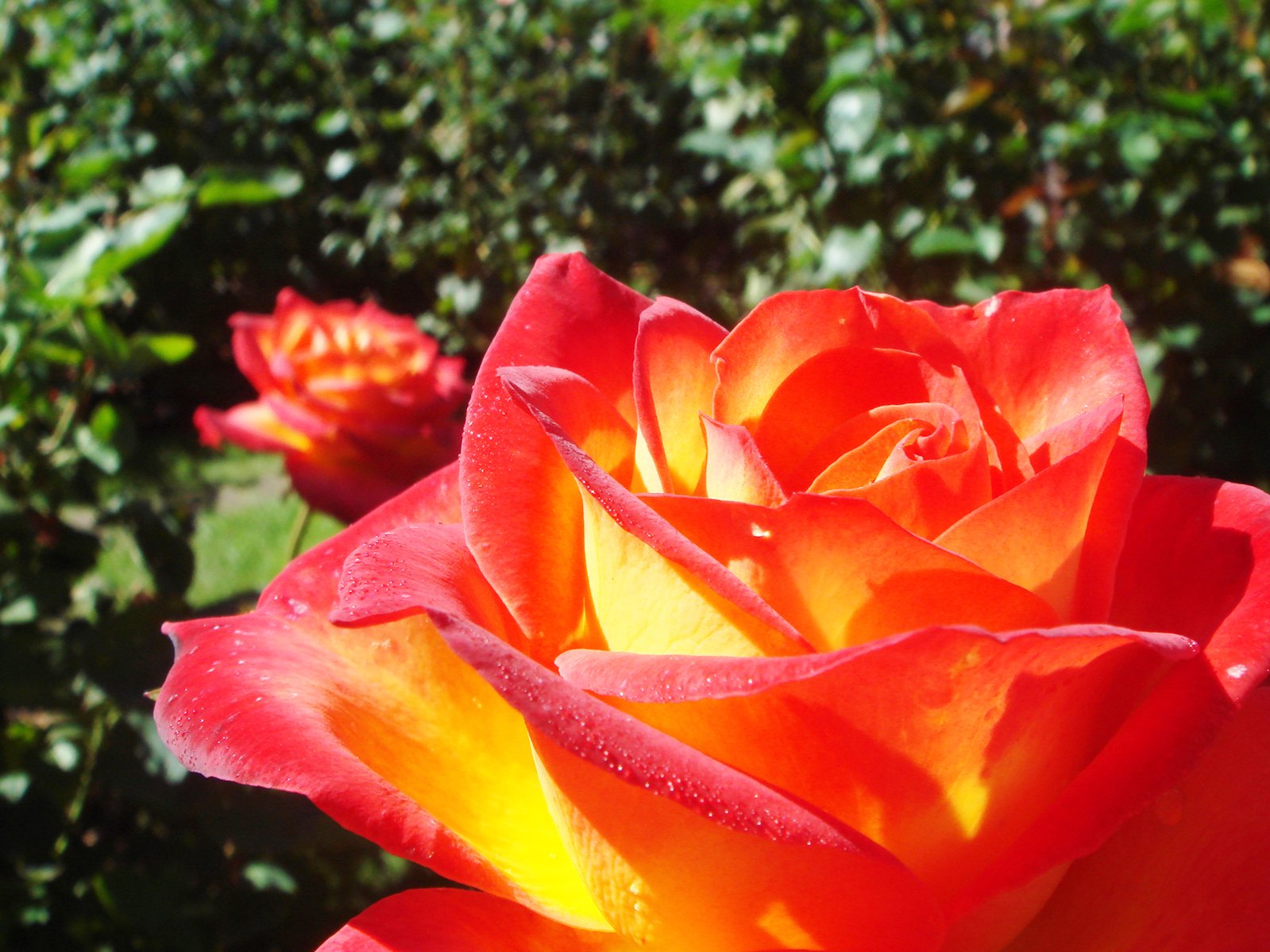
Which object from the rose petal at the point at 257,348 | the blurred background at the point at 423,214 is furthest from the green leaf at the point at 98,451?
the rose petal at the point at 257,348

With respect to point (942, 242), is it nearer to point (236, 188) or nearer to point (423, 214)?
point (236, 188)

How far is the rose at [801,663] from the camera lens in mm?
386

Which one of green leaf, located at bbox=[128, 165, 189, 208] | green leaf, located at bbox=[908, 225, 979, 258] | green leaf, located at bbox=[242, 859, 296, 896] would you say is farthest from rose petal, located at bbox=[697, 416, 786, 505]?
green leaf, located at bbox=[908, 225, 979, 258]

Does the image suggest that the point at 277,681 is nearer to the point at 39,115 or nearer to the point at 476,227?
the point at 39,115

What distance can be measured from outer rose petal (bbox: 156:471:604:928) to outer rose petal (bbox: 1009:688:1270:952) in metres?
0.21

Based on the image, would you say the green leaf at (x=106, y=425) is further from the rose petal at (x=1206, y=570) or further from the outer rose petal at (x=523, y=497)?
the rose petal at (x=1206, y=570)

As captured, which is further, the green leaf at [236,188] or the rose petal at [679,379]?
the green leaf at [236,188]

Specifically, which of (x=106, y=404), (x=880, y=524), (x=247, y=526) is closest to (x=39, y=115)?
(x=106, y=404)

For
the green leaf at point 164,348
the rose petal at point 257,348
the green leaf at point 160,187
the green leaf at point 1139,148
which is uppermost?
the green leaf at point 1139,148

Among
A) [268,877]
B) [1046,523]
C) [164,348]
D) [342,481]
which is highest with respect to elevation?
[1046,523]

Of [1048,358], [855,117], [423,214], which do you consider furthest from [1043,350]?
[423,214]

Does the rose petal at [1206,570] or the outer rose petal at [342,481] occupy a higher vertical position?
the rose petal at [1206,570]

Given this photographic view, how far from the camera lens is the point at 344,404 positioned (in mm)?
1379

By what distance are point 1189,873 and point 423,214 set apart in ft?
9.50
